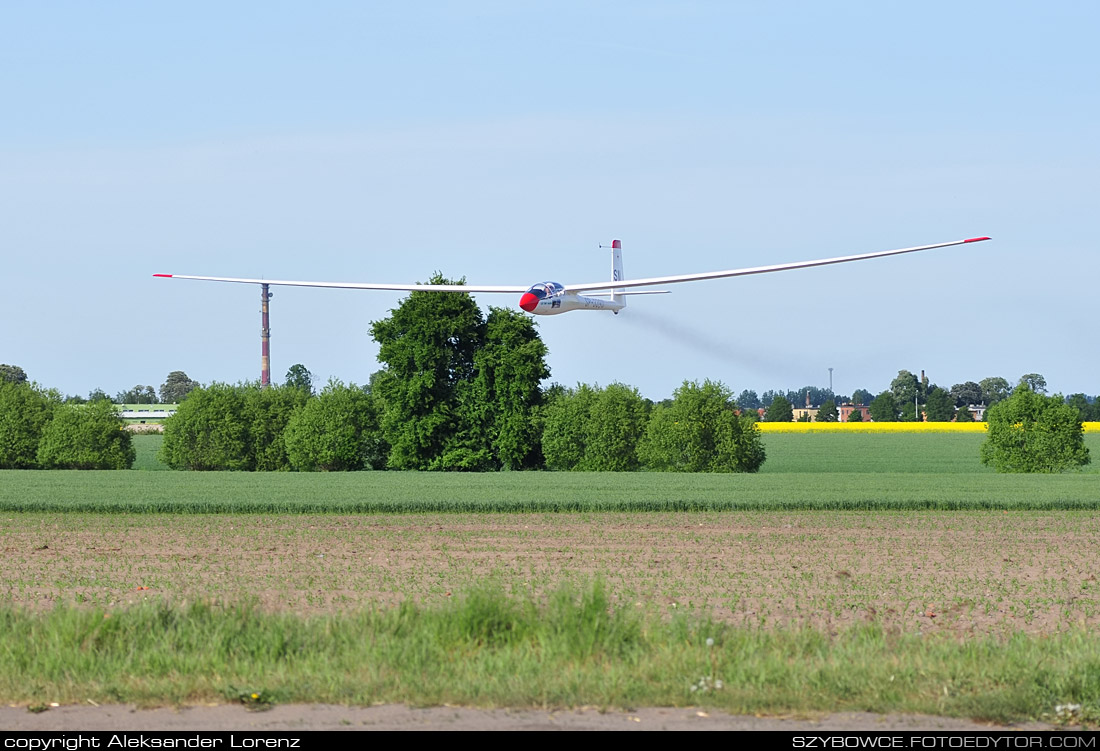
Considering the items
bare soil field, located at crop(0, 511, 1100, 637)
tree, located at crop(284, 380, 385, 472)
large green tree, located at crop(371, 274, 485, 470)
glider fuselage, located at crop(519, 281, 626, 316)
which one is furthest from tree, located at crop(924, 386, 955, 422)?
glider fuselage, located at crop(519, 281, 626, 316)

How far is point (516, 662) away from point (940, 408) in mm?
160100

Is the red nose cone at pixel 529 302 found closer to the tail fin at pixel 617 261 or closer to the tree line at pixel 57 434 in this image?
the tail fin at pixel 617 261

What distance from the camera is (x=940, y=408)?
161125mm

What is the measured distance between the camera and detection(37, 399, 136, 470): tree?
68875 millimetres

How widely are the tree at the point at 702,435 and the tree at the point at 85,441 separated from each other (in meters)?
32.3

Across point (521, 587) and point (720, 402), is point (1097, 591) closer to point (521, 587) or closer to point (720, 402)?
point (521, 587)

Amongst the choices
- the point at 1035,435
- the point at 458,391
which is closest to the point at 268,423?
the point at 458,391

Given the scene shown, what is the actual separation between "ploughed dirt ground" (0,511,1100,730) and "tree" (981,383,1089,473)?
90.0 ft

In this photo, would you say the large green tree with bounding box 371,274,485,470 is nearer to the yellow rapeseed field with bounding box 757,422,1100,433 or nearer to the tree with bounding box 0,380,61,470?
the tree with bounding box 0,380,61,470

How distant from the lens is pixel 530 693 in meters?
9.48

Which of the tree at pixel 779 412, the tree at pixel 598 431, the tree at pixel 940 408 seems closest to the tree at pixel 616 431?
the tree at pixel 598 431

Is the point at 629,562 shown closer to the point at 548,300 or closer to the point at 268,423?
the point at 548,300

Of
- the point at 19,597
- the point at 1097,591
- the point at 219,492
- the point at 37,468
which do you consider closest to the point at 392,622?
the point at 19,597

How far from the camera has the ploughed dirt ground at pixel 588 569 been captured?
30.0ft
